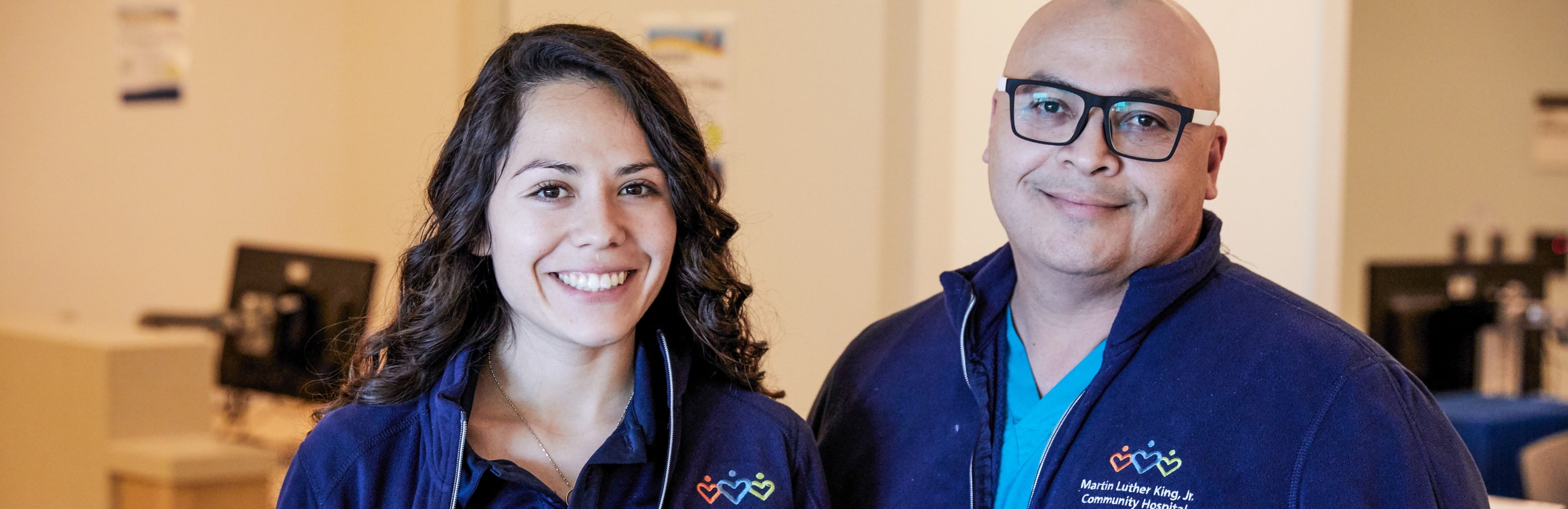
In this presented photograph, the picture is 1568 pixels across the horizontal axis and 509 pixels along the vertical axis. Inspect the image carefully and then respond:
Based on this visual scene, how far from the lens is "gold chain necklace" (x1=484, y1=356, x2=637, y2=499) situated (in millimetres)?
1491

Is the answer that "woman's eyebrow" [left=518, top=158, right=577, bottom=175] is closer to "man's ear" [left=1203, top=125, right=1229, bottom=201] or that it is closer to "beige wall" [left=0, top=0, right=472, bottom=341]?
"man's ear" [left=1203, top=125, right=1229, bottom=201]

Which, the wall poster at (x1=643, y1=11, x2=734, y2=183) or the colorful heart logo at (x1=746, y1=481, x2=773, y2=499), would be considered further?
the wall poster at (x1=643, y1=11, x2=734, y2=183)

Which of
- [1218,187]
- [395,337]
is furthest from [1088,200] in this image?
[1218,187]

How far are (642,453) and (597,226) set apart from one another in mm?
267

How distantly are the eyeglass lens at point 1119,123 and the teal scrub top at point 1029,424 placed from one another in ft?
0.88

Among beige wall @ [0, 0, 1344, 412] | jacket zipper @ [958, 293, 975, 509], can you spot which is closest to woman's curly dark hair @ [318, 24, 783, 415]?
beige wall @ [0, 0, 1344, 412]

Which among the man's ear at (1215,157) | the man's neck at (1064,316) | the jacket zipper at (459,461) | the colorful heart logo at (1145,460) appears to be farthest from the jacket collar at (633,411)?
the man's ear at (1215,157)

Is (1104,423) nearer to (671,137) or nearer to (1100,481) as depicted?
(1100,481)

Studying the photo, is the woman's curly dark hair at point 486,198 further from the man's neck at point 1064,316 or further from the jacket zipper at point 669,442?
the man's neck at point 1064,316

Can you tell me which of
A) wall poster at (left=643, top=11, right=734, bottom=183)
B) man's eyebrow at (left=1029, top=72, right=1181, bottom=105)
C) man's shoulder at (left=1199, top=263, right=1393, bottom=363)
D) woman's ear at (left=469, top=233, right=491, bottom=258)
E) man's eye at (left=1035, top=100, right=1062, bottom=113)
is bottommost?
man's shoulder at (left=1199, top=263, right=1393, bottom=363)

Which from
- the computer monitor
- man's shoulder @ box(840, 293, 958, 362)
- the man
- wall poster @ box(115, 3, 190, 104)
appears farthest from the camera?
wall poster @ box(115, 3, 190, 104)

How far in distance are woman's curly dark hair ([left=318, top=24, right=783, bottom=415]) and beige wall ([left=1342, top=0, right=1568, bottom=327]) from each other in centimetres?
533

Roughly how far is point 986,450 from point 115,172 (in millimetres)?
5220

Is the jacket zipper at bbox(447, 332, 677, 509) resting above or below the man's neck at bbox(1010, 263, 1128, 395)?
below
